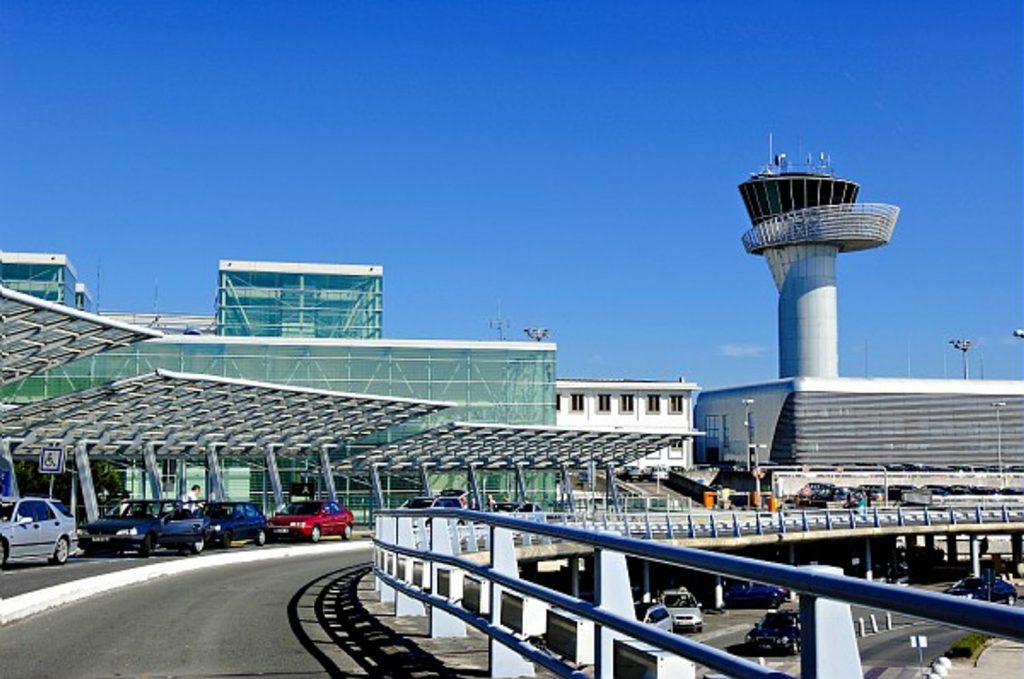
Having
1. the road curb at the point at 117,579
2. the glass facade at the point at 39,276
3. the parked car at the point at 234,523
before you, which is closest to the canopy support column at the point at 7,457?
the parked car at the point at 234,523

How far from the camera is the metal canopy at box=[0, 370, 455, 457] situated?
43.5 m

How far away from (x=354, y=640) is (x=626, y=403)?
11603 cm

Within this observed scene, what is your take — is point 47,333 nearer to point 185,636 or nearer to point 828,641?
point 185,636

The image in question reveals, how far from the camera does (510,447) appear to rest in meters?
68.2

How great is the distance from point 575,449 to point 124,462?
75.1 feet

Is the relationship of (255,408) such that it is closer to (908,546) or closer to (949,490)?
(908,546)

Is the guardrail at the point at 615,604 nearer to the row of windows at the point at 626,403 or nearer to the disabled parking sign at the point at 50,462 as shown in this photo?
the disabled parking sign at the point at 50,462

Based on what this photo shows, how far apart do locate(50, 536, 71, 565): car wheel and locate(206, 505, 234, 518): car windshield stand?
9.08 metres

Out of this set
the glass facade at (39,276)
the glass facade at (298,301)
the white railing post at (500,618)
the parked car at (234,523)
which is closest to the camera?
the white railing post at (500,618)

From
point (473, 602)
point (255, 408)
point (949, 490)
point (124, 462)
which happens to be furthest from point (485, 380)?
point (473, 602)

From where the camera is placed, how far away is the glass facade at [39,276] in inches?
3620

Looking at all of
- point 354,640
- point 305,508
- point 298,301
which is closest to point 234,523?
point 305,508

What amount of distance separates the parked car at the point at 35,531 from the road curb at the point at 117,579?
2.59 metres

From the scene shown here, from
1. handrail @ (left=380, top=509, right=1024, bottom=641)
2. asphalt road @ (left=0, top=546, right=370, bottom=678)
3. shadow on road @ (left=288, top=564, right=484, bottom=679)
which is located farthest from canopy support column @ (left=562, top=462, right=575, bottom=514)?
handrail @ (left=380, top=509, right=1024, bottom=641)
